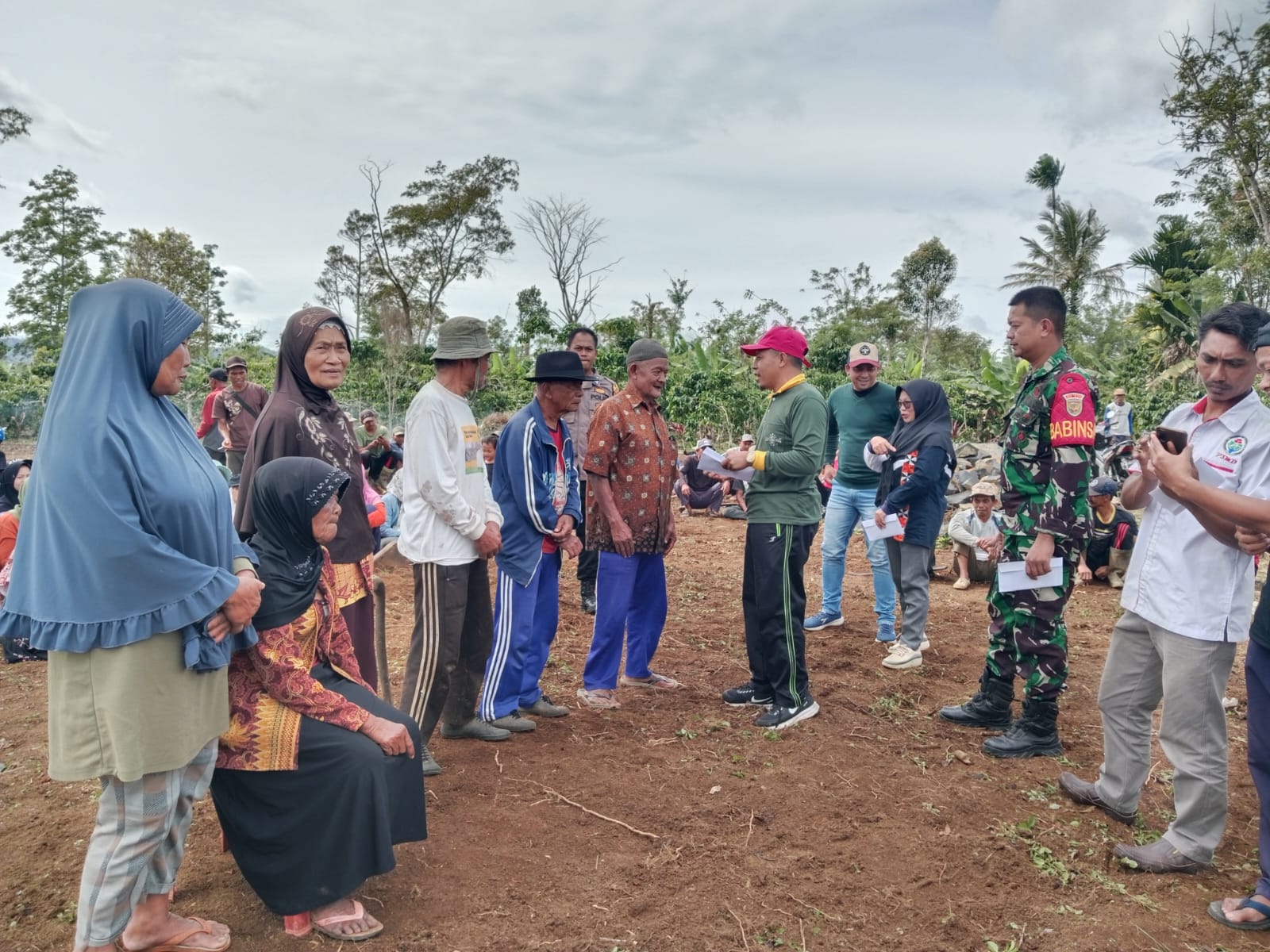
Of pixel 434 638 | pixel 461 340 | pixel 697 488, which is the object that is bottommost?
pixel 434 638

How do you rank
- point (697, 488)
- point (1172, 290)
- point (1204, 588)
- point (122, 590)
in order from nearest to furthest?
1. point (122, 590)
2. point (1204, 588)
3. point (697, 488)
4. point (1172, 290)

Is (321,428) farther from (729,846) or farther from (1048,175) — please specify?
(1048,175)

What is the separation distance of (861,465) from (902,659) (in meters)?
1.39

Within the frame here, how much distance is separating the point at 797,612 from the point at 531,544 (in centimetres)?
146

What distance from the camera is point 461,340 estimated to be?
373 centimetres

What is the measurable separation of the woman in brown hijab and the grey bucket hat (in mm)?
498

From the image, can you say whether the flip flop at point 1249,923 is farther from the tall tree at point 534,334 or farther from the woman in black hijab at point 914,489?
the tall tree at point 534,334

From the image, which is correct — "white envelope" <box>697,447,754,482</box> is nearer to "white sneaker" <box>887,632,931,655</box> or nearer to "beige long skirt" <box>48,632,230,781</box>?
"white sneaker" <box>887,632,931,655</box>

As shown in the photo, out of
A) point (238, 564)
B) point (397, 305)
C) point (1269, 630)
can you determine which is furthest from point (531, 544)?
point (397, 305)

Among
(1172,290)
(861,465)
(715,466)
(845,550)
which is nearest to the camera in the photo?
(715,466)

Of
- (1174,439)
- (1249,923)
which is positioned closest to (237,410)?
(1174,439)

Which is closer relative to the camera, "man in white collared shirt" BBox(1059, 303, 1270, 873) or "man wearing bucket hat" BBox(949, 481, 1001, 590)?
"man in white collared shirt" BBox(1059, 303, 1270, 873)

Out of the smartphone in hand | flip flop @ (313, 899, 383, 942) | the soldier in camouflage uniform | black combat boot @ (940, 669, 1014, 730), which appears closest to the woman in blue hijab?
flip flop @ (313, 899, 383, 942)

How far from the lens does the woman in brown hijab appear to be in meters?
3.03
